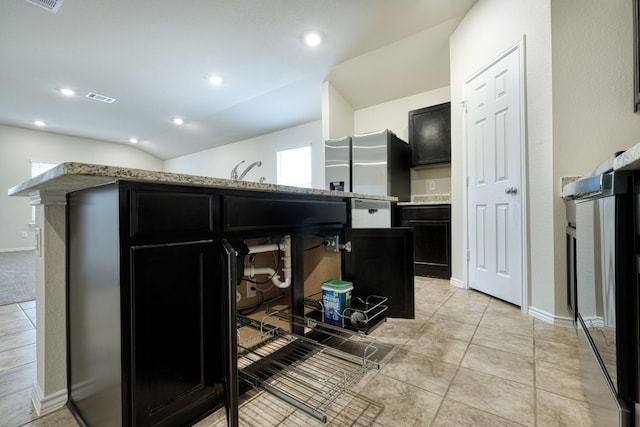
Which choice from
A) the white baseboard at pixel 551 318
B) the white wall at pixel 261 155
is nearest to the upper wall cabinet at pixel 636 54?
the white baseboard at pixel 551 318

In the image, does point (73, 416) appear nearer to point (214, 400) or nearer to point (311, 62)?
point (214, 400)

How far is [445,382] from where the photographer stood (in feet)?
4.11

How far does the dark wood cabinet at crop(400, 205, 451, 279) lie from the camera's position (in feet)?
10.6

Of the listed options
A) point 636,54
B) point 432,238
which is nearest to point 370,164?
point 432,238

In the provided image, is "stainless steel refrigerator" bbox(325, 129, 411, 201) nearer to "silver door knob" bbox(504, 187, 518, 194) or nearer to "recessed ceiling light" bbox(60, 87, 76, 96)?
"silver door knob" bbox(504, 187, 518, 194)

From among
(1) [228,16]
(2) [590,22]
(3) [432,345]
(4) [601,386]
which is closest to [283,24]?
(1) [228,16]

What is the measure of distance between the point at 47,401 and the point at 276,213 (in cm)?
123

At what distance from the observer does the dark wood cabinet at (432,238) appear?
3.22 meters

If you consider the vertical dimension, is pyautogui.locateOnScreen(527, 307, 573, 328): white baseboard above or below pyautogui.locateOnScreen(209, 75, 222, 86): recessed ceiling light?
below

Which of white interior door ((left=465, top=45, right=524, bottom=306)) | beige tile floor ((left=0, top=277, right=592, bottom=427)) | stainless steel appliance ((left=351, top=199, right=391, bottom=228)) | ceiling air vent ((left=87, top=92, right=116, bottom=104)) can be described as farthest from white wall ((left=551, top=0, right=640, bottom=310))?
ceiling air vent ((left=87, top=92, right=116, bottom=104))

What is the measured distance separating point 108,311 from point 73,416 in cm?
67

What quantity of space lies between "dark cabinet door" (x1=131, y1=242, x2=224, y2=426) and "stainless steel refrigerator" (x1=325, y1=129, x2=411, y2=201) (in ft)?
9.51

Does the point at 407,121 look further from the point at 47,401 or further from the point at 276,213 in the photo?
the point at 47,401

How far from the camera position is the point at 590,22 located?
1.83m
